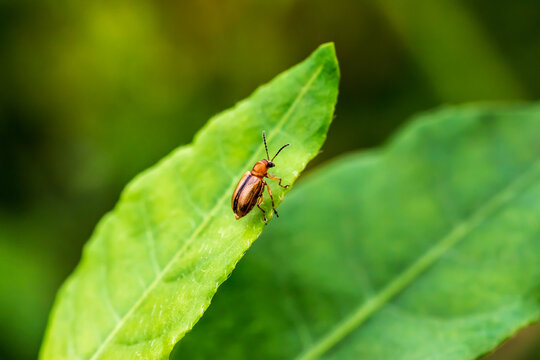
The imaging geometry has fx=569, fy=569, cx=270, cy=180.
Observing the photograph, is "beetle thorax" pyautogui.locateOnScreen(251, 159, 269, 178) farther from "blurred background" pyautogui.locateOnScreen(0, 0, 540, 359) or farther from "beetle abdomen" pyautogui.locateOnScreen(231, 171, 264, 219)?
"blurred background" pyautogui.locateOnScreen(0, 0, 540, 359)

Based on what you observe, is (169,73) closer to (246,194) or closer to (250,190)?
(250,190)

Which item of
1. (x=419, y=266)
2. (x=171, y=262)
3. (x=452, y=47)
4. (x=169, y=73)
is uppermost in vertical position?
(x=169, y=73)

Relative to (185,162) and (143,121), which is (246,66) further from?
(185,162)

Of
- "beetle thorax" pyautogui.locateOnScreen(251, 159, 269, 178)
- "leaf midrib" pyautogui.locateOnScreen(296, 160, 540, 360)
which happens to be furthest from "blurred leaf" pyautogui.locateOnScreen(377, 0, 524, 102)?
"beetle thorax" pyautogui.locateOnScreen(251, 159, 269, 178)

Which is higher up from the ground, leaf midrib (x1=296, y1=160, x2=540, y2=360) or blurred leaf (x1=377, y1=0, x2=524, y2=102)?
leaf midrib (x1=296, y1=160, x2=540, y2=360)

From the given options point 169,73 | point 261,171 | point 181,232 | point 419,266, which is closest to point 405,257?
point 419,266

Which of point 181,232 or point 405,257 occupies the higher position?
point 181,232

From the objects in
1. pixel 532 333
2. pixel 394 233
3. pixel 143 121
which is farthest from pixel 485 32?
pixel 394 233
